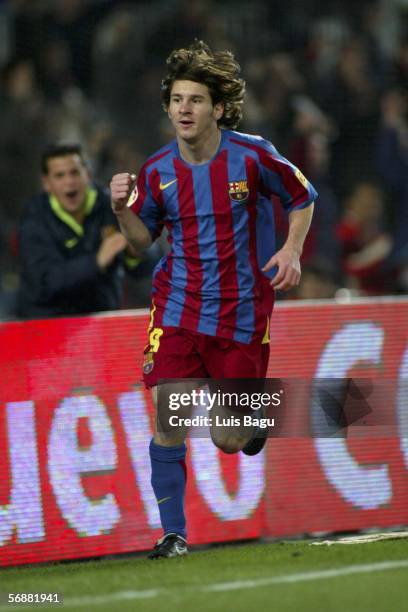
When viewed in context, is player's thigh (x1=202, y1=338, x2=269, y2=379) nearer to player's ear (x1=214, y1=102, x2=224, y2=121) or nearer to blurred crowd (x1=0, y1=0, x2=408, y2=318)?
player's ear (x1=214, y1=102, x2=224, y2=121)

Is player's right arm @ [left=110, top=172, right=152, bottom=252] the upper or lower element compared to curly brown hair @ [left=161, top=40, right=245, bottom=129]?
lower

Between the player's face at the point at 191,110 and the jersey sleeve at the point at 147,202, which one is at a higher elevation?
the player's face at the point at 191,110

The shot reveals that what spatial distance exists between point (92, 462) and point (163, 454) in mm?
556

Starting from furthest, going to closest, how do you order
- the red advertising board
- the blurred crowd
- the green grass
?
1. the blurred crowd
2. the red advertising board
3. the green grass

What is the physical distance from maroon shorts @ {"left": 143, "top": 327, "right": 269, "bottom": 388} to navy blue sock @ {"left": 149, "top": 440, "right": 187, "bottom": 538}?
0.30 meters

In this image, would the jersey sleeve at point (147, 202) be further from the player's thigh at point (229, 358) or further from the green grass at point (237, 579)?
the green grass at point (237, 579)

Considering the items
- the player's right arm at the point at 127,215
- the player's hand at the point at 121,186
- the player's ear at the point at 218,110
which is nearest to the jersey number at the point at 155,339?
the player's right arm at the point at 127,215

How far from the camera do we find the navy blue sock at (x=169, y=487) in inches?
212

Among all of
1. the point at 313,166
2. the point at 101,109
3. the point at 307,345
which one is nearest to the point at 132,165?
the point at 101,109

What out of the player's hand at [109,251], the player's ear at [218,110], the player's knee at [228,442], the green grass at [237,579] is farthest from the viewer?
the player's hand at [109,251]

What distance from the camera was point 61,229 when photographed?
6609mm

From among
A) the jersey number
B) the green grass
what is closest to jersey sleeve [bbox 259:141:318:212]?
the jersey number

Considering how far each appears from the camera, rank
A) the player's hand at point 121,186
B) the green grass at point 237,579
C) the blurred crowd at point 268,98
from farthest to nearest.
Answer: the blurred crowd at point 268,98
the player's hand at point 121,186
the green grass at point 237,579

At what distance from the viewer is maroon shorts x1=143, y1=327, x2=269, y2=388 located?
5.30 metres
